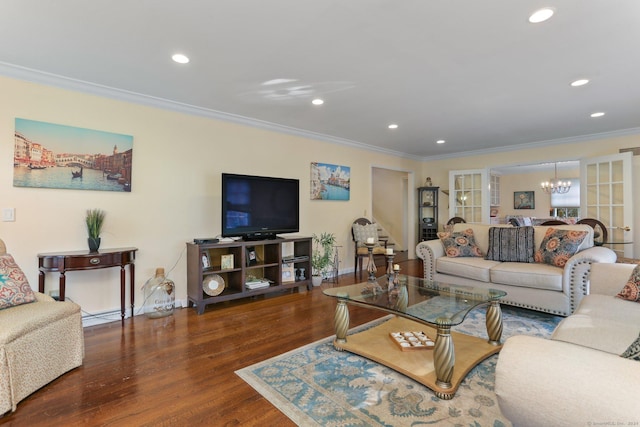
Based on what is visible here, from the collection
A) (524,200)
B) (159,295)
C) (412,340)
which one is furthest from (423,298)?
(524,200)

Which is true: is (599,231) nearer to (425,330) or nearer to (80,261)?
(425,330)

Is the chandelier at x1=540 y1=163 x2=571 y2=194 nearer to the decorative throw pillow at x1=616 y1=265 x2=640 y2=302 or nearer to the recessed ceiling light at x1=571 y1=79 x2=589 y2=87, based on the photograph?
the recessed ceiling light at x1=571 y1=79 x2=589 y2=87

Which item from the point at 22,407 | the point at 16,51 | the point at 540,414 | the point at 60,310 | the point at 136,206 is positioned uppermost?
the point at 16,51

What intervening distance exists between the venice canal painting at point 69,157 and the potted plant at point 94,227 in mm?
265

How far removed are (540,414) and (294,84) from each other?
3.00m

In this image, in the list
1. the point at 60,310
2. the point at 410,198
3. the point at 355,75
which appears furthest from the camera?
the point at 410,198

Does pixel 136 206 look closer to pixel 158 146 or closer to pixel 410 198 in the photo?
pixel 158 146

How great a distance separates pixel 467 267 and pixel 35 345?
3.93 metres

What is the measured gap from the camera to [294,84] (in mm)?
3039

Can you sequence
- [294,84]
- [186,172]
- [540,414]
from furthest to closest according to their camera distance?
[186,172], [294,84], [540,414]

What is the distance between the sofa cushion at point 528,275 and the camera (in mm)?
3029

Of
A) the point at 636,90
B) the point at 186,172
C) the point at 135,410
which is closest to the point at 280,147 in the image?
the point at 186,172

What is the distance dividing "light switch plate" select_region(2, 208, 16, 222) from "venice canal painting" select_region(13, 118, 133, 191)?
223 mm

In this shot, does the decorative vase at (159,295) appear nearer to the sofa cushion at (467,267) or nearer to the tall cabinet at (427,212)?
the sofa cushion at (467,267)
